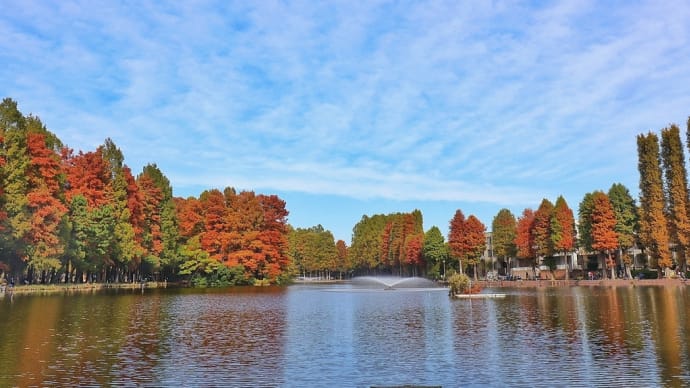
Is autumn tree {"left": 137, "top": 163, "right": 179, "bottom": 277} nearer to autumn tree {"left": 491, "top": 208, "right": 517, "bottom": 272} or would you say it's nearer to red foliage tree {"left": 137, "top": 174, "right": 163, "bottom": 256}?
red foliage tree {"left": 137, "top": 174, "right": 163, "bottom": 256}

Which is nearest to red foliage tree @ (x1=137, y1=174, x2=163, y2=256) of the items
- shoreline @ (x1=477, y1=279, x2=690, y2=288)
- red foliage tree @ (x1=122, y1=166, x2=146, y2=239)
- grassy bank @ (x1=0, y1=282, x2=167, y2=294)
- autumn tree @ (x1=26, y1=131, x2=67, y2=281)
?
red foliage tree @ (x1=122, y1=166, x2=146, y2=239)

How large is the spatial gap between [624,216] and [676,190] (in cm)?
1337

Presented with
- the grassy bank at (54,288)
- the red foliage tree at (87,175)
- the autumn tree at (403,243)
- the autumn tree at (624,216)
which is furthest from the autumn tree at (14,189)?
the autumn tree at (403,243)

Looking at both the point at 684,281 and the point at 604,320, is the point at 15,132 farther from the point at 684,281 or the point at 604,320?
the point at 684,281

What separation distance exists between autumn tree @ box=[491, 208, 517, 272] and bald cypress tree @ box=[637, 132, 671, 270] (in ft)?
128

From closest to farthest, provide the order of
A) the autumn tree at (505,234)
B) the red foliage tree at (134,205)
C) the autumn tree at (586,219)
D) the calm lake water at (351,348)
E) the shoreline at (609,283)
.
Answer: the calm lake water at (351,348) < the shoreline at (609,283) < the red foliage tree at (134,205) < the autumn tree at (586,219) < the autumn tree at (505,234)

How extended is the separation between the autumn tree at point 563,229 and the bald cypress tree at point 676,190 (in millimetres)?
20850

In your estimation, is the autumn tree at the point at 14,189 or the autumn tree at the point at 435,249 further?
the autumn tree at the point at 435,249

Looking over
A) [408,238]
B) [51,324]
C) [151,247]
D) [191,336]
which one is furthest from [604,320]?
[408,238]

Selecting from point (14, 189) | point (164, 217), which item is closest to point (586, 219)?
point (164, 217)

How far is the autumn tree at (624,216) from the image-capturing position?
9612 cm

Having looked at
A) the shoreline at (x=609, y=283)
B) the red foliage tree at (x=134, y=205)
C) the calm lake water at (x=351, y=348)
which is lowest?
the calm lake water at (x=351, y=348)

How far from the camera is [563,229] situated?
352ft

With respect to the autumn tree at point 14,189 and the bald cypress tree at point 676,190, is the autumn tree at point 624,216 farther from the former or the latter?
the autumn tree at point 14,189
